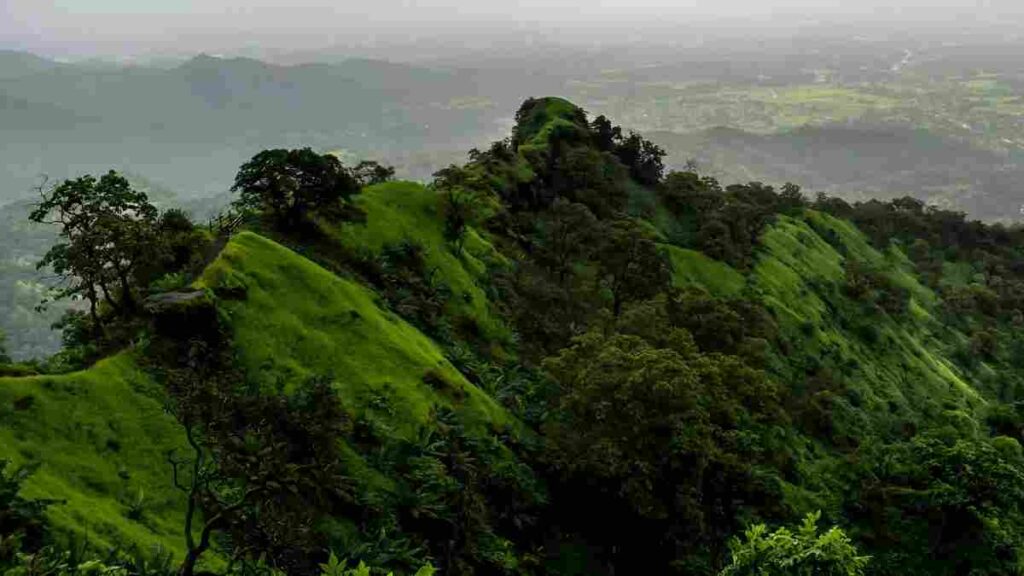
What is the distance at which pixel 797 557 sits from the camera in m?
18.0

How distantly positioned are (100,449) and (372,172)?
1572 inches

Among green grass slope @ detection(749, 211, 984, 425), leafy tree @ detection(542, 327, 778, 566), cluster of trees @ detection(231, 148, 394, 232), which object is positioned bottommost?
green grass slope @ detection(749, 211, 984, 425)

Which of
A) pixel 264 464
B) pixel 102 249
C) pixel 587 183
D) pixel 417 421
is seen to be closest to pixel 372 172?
pixel 587 183

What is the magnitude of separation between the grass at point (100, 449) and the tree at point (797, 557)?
16.7 meters

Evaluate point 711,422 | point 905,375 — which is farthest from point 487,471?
point 905,375

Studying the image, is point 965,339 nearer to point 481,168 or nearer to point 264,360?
point 481,168

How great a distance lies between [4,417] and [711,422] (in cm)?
2784

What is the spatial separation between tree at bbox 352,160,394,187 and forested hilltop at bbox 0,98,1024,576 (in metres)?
0.65

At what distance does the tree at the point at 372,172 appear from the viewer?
59.2 meters

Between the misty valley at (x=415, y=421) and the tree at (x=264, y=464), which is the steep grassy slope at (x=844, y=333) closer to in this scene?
the misty valley at (x=415, y=421)

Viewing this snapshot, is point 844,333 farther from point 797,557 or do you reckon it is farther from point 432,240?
point 797,557

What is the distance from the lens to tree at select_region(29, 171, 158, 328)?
102ft

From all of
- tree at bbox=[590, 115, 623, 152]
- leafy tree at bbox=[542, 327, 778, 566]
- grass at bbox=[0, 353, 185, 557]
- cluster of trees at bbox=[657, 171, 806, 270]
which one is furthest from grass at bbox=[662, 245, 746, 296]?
grass at bbox=[0, 353, 185, 557]

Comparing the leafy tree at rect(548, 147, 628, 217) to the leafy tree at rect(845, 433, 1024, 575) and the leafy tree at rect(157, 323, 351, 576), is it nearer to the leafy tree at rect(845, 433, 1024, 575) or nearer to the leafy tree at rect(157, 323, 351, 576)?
the leafy tree at rect(845, 433, 1024, 575)
